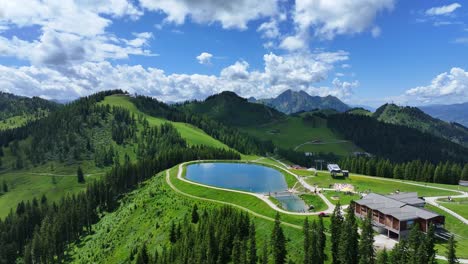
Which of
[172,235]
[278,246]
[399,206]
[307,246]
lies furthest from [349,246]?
[172,235]

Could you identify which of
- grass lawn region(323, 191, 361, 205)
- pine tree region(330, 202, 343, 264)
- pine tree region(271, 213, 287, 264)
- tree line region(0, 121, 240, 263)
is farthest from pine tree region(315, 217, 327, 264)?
tree line region(0, 121, 240, 263)

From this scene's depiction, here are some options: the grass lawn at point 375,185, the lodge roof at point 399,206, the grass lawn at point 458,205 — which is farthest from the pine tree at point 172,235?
the grass lawn at point 458,205

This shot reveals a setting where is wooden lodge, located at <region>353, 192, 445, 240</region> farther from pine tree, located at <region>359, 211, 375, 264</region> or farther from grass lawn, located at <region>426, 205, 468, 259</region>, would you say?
pine tree, located at <region>359, 211, 375, 264</region>

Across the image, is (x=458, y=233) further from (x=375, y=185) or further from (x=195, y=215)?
(x=195, y=215)

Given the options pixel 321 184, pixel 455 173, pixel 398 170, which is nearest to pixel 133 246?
pixel 321 184

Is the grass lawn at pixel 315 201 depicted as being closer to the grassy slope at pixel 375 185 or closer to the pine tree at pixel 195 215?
the grassy slope at pixel 375 185
